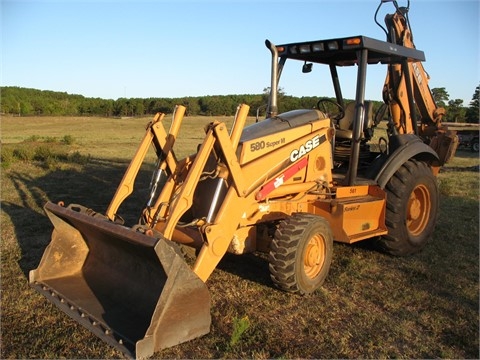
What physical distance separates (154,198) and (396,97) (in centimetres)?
381

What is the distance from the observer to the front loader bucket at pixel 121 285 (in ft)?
11.1

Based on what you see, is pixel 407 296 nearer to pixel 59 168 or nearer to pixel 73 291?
pixel 73 291

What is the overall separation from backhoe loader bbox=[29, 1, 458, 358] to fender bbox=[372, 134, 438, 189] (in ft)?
0.06

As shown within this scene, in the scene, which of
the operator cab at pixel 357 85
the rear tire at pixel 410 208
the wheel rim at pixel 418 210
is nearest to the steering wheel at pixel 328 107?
the operator cab at pixel 357 85

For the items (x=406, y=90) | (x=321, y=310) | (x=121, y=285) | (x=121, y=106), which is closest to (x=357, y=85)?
(x=406, y=90)

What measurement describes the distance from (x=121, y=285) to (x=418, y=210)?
4130 mm

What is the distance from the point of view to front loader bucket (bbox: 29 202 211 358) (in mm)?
3379

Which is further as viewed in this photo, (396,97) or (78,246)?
(396,97)

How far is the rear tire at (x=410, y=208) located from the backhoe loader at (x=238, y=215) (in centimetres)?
1

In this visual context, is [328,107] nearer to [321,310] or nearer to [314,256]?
[314,256]

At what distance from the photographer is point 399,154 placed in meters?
5.84

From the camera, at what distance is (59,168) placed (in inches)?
510

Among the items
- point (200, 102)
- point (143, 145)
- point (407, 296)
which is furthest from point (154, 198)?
point (200, 102)

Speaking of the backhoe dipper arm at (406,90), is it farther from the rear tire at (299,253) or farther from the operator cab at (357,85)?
the rear tire at (299,253)
